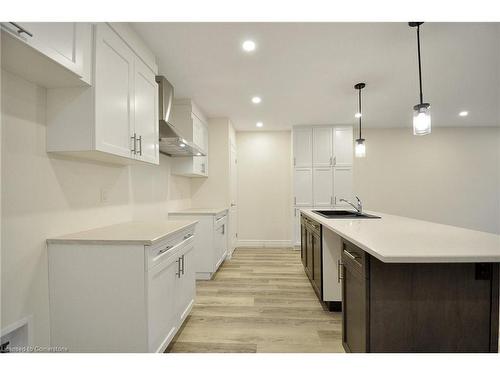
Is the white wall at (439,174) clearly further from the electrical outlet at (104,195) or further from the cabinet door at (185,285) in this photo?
the electrical outlet at (104,195)

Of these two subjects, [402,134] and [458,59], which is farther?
[402,134]

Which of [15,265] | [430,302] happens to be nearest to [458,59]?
[430,302]

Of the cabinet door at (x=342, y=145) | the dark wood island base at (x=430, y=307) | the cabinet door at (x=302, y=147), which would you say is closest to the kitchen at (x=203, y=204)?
the dark wood island base at (x=430, y=307)

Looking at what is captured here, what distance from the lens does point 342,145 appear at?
4.78 meters

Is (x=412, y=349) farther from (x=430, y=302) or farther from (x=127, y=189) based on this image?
(x=127, y=189)

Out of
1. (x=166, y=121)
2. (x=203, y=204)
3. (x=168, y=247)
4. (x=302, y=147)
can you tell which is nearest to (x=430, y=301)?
(x=168, y=247)

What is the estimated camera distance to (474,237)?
137 cm

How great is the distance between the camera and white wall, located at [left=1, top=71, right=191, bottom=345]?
1215 millimetres

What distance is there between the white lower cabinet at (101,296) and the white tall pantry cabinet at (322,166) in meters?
3.77

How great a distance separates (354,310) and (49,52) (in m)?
2.06

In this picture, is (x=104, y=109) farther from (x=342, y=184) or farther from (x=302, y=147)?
(x=342, y=184)

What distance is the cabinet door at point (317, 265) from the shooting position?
2.47m
